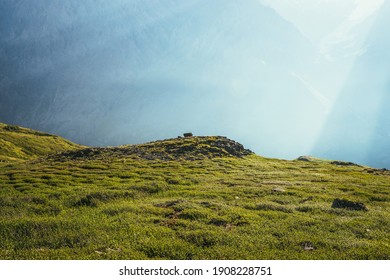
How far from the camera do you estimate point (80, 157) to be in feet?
217

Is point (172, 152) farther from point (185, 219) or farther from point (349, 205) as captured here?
point (185, 219)

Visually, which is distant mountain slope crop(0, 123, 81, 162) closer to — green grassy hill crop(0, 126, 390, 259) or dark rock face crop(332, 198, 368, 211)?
green grassy hill crop(0, 126, 390, 259)

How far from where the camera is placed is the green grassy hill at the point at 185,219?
16.6 meters

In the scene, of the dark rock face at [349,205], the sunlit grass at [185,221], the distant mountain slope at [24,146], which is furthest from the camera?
the distant mountain slope at [24,146]

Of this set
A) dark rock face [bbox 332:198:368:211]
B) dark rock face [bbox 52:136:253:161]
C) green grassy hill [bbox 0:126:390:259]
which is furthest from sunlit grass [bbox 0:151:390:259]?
dark rock face [bbox 52:136:253:161]

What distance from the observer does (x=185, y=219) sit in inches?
886

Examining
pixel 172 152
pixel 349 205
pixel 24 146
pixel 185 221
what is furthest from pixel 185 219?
pixel 24 146

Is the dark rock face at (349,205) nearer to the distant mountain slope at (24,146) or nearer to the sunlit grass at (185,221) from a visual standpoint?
the sunlit grass at (185,221)

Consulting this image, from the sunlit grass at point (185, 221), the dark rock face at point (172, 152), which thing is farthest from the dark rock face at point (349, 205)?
the dark rock face at point (172, 152)

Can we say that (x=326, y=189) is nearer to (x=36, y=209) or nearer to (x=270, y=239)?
(x=270, y=239)

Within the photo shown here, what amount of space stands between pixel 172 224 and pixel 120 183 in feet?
56.5

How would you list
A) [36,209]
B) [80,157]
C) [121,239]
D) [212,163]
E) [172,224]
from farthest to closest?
[80,157] < [212,163] < [36,209] < [172,224] < [121,239]
